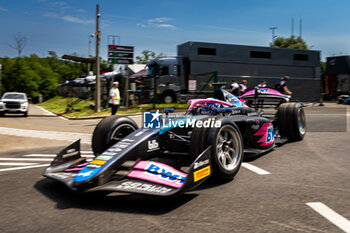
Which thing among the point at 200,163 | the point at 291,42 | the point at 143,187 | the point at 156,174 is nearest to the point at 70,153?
the point at 156,174

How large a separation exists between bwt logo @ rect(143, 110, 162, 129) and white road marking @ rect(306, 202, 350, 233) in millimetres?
2054

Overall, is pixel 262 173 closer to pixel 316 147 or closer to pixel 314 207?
pixel 314 207

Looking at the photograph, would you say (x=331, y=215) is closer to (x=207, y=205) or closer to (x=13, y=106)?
(x=207, y=205)

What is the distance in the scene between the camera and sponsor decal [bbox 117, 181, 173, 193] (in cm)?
335

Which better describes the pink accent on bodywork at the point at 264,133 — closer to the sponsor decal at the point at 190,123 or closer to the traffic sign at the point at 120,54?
the sponsor decal at the point at 190,123

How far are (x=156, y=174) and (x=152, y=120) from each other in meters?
0.96

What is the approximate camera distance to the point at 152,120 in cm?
446

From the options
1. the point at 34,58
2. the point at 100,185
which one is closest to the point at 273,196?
the point at 100,185

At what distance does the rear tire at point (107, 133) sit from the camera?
4.88 m

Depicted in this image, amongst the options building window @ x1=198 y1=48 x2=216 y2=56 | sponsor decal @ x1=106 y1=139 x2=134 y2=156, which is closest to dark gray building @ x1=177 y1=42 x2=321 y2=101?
building window @ x1=198 y1=48 x2=216 y2=56

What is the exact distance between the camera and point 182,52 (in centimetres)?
2362

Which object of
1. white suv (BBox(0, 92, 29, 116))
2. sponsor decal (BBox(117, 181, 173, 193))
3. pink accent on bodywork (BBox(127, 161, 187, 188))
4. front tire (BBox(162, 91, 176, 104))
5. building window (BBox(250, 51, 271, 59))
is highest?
building window (BBox(250, 51, 271, 59))

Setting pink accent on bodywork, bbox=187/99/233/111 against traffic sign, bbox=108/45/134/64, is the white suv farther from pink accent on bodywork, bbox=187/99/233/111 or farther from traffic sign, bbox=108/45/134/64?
pink accent on bodywork, bbox=187/99/233/111

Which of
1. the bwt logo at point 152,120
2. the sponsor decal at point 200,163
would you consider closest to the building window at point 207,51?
the bwt logo at point 152,120
